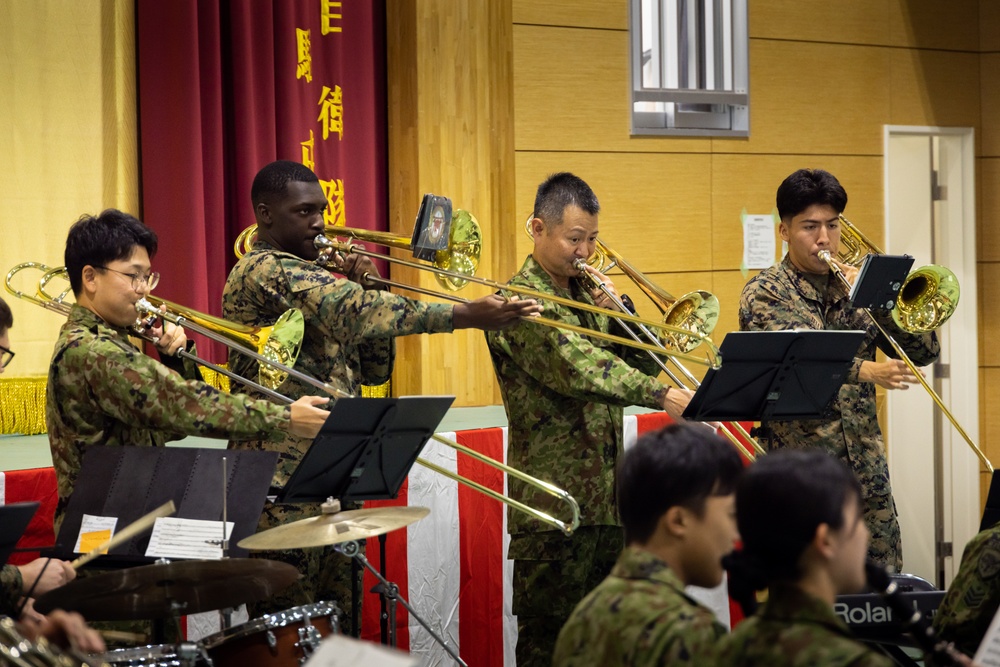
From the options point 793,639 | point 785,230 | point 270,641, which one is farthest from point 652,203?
point 793,639

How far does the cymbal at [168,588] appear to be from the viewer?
282 cm

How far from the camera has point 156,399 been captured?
11.0 ft

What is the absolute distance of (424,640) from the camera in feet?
16.5

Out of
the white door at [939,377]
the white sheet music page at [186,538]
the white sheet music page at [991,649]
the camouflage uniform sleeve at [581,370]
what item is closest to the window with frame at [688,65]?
the white door at [939,377]

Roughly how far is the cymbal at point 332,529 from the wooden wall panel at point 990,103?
544cm

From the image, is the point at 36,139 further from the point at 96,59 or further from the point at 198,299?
the point at 198,299

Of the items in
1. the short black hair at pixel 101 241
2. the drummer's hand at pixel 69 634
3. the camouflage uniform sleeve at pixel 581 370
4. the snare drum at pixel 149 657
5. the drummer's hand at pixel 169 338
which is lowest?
the snare drum at pixel 149 657

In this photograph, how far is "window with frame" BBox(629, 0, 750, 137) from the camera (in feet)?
21.6

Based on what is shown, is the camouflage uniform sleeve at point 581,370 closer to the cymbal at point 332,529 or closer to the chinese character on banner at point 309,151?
the cymbal at point 332,529

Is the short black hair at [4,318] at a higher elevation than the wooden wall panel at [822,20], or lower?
lower

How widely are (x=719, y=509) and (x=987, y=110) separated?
614 cm

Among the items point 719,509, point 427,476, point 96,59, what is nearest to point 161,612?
point 719,509

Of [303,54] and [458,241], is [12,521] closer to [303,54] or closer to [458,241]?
[458,241]

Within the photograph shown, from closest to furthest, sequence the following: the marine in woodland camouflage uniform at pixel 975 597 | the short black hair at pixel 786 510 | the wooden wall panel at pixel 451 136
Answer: the short black hair at pixel 786 510, the marine in woodland camouflage uniform at pixel 975 597, the wooden wall panel at pixel 451 136
